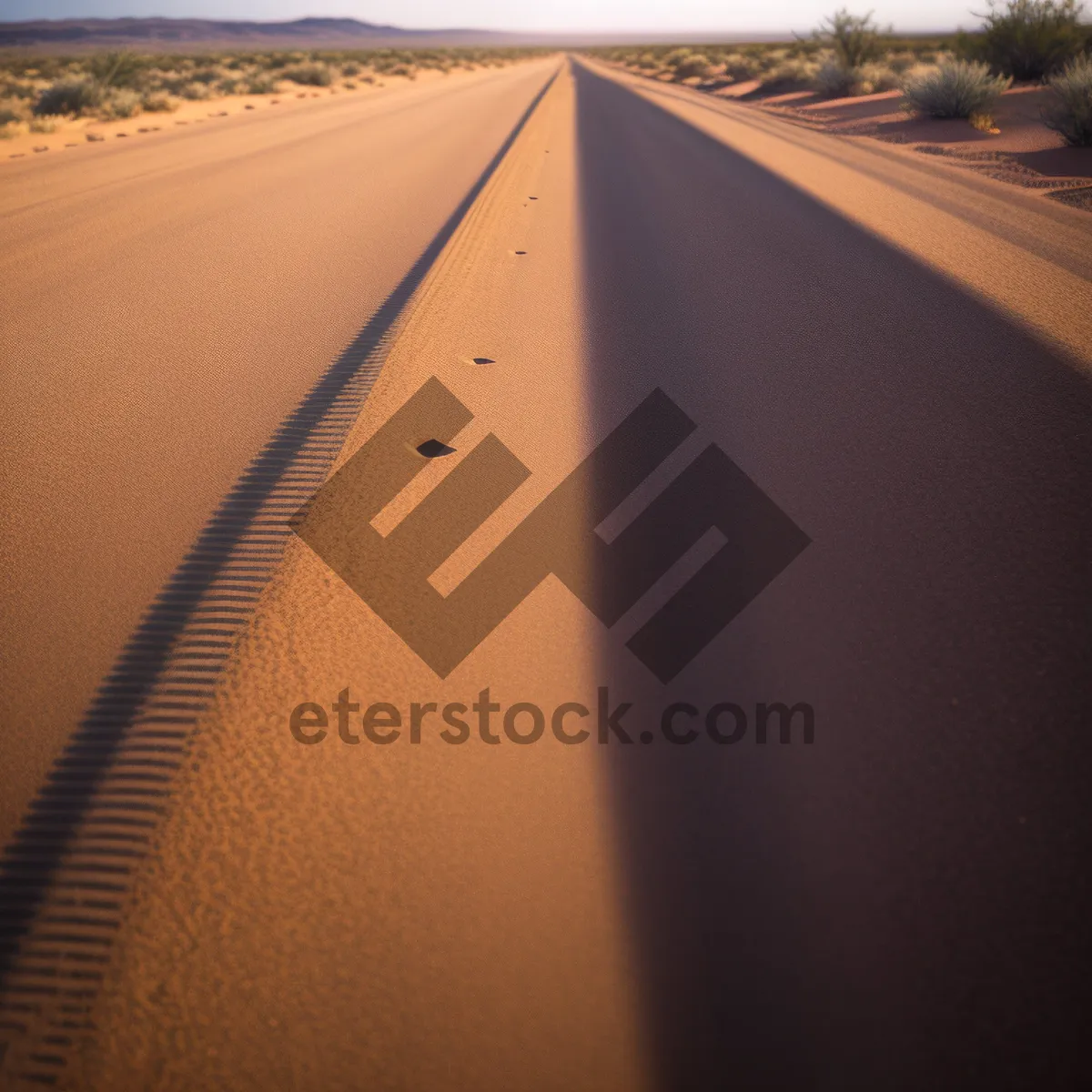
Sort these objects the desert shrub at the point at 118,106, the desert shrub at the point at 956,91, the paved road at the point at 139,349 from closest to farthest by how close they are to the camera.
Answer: the paved road at the point at 139,349
the desert shrub at the point at 956,91
the desert shrub at the point at 118,106

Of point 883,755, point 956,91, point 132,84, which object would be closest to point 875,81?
point 956,91

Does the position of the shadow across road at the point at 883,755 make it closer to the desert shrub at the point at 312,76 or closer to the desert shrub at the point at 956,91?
the desert shrub at the point at 956,91

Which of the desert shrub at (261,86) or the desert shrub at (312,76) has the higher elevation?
the desert shrub at (312,76)

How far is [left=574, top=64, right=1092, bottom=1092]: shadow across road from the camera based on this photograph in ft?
5.94

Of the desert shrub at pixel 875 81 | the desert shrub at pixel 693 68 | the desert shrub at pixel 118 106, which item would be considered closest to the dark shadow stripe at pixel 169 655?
the desert shrub at pixel 118 106

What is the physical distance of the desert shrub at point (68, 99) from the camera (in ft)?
71.1

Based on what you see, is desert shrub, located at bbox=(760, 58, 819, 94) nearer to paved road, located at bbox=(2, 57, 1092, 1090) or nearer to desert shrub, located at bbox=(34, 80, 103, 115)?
desert shrub, located at bbox=(34, 80, 103, 115)

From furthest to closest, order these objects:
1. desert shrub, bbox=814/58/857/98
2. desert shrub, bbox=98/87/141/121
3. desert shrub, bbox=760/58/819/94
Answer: desert shrub, bbox=760/58/819/94
desert shrub, bbox=814/58/857/98
desert shrub, bbox=98/87/141/121

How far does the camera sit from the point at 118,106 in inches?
851

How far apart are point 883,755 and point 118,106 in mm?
27144

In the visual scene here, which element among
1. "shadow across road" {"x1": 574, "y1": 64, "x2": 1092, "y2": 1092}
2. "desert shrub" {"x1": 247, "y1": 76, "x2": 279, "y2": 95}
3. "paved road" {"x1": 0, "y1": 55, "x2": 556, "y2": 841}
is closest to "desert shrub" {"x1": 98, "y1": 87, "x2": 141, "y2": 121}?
"desert shrub" {"x1": 247, "y1": 76, "x2": 279, "y2": 95}

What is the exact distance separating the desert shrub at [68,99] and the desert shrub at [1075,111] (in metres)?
24.7

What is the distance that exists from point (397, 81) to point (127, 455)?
152ft

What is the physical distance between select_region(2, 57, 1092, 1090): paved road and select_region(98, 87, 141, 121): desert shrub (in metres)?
23.2
